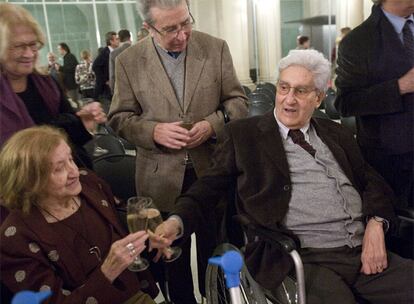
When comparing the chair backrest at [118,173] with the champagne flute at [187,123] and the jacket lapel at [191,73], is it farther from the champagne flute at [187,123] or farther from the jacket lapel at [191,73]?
→ the jacket lapel at [191,73]

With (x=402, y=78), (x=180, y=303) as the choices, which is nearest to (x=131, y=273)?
(x=180, y=303)

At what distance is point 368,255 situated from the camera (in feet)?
5.24

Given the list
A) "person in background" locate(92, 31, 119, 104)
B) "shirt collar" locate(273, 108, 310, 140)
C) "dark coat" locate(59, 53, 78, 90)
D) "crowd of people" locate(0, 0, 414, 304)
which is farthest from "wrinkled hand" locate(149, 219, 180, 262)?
"dark coat" locate(59, 53, 78, 90)

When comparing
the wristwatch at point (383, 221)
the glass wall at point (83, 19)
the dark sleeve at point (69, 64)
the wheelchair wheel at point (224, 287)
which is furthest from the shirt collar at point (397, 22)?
the glass wall at point (83, 19)

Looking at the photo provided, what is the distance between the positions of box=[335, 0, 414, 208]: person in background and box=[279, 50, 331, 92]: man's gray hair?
0.21 m

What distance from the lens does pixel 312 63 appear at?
1700 mm

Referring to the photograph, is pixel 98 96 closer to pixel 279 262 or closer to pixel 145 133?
pixel 145 133

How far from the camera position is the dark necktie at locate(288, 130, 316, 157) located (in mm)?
1747

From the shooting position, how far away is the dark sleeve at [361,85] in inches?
69.6

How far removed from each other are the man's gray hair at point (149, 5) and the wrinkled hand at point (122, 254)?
2.73ft


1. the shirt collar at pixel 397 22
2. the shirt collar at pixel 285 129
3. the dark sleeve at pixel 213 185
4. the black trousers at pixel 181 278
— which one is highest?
the shirt collar at pixel 397 22

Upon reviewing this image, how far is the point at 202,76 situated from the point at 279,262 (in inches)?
32.0

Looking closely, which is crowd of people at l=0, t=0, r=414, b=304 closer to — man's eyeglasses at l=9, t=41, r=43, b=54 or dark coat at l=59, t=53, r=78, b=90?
man's eyeglasses at l=9, t=41, r=43, b=54

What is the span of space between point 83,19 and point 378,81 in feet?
38.6
